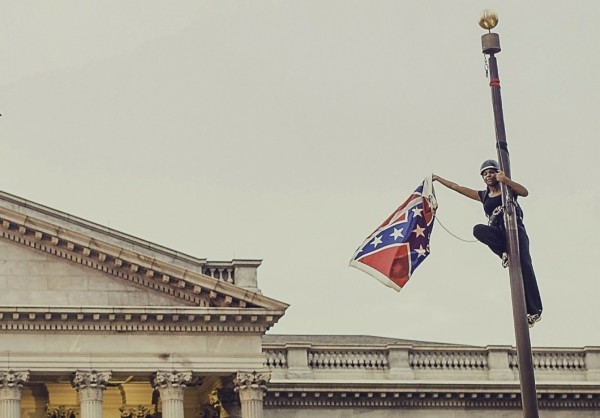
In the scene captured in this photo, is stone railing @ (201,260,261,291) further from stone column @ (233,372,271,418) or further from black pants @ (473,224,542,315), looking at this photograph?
black pants @ (473,224,542,315)

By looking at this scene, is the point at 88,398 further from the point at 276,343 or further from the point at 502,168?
the point at 502,168

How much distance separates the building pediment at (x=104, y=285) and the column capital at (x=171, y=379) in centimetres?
132

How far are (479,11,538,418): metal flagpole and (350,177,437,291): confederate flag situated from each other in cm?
205

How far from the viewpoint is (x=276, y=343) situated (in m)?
59.0

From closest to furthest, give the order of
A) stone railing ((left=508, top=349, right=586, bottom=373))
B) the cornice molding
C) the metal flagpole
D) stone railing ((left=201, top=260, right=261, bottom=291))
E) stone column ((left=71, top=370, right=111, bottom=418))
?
the metal flagpole < stone column ((left=71, top=370, right=111, bottom=418)) < the cornice molding < stone railing ((left=201, top=260, right=261, bottom=291)) < stone railing ((left=508, top=349, right=586, bottom=373))

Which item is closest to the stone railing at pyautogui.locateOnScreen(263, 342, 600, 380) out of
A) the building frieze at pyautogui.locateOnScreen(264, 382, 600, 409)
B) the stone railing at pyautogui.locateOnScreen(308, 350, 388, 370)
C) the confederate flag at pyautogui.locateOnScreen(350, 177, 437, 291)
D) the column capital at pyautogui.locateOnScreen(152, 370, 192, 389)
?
the stone railing at pyautogui.locateOnScreen(308, 350, 388, 370)

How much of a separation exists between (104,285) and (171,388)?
359 centimetres

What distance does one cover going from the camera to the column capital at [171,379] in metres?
53.3

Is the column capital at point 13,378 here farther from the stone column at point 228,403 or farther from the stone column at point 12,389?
the stone column at point 228,403

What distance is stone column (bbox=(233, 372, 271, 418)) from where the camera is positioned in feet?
176

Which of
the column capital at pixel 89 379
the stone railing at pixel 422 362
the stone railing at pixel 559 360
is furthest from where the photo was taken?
the stone railing at pixel 559 360

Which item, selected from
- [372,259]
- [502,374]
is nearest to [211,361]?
[502,374]

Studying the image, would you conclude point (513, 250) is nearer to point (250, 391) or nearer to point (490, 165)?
point (490, 165)

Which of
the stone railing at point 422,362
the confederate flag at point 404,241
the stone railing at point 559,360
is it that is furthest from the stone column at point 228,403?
the confederate flag at point 404,241
